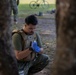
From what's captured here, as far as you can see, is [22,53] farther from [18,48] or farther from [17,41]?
[17,41]

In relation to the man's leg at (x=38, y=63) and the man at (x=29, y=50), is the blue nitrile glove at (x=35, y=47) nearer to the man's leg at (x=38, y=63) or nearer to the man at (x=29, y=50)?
the man at (x=29, y=50)

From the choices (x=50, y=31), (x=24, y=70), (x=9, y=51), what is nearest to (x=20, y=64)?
(x=24, y=70)

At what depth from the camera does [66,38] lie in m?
2.52

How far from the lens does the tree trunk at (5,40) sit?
143 inches

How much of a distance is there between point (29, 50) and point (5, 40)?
76.1 inches

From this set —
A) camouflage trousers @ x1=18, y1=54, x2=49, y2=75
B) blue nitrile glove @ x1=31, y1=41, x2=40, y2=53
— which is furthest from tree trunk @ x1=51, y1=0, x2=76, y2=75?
camouflage trousers @ x1=18, y1=54, x2=49, y2=75

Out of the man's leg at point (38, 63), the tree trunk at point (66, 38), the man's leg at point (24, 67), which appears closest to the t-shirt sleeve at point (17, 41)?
the man's leg at point (24, 67)

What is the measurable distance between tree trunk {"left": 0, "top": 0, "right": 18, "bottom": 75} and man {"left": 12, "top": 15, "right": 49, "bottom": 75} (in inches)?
62.6

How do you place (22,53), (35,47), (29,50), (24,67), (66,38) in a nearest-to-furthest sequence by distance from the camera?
1. (66,38)
2. (22,53)
3. (29,50)
4. (35,47)
5. (24,67)

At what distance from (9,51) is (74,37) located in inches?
57.5

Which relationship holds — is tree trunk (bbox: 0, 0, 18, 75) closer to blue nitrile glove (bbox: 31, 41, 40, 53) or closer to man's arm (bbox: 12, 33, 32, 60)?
man's arm (bbox: 12, 33, 32, 60)

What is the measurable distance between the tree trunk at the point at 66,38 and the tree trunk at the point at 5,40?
1.15 metres

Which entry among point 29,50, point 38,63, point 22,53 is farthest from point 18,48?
point 38,63

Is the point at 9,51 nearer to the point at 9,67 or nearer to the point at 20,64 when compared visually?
the point at 9,67
